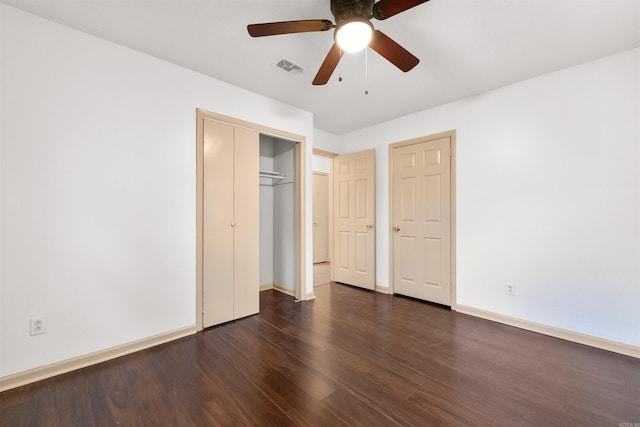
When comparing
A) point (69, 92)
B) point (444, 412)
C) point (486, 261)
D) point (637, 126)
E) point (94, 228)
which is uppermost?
point (69, 92)

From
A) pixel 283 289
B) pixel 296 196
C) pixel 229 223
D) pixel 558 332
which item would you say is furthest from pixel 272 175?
pixel 558 332

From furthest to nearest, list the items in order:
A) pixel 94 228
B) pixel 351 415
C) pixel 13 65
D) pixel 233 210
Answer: pixel 233 210 → pixel 94 228 → pixel 13 65 → pixel 351 415

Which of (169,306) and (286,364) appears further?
(169,306)

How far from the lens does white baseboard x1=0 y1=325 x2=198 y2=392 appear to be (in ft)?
5.80

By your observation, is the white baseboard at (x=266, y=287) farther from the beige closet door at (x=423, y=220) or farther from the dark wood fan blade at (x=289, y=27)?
the dark wood fan blade at (x=289, y=27)

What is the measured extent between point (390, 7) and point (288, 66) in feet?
4.12

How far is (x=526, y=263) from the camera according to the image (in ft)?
8.96

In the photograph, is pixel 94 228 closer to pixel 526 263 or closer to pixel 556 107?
pixel 526 263

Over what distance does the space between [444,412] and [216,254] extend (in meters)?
2.33

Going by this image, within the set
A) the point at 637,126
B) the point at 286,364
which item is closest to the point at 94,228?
the point at 286,364

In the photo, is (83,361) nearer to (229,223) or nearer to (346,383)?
(229,223)

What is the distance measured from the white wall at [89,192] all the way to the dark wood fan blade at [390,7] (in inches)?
75.5

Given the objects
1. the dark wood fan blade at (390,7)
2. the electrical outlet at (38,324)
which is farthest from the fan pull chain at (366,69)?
the electrical outlet at (38,324)

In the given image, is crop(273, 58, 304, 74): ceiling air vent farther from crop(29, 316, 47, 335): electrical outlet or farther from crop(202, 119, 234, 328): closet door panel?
crop(29, 316, 47, 335): electrical outlet
